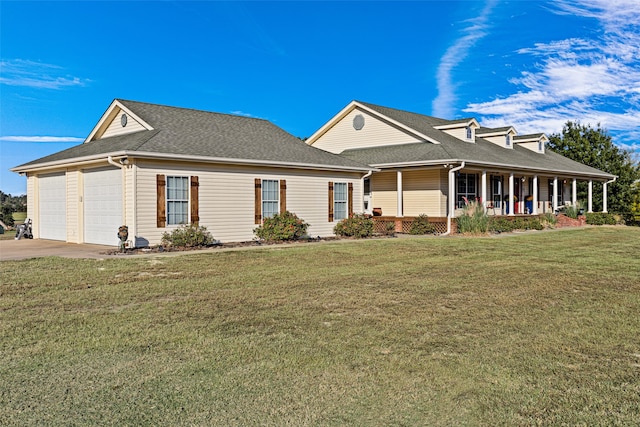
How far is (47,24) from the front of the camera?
1834 cm

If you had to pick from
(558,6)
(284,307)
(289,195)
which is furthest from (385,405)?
(558,6)

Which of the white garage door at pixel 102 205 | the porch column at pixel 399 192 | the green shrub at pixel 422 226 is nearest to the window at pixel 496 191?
the green shrub at pixel 422 226

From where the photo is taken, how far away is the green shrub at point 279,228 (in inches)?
655

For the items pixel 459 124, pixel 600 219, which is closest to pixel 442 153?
pixel 459 124

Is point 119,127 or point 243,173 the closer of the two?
point 243,173

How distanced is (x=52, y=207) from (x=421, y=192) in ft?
49.8

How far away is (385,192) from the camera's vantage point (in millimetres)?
23953

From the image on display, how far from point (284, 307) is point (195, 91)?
2512 centimetres

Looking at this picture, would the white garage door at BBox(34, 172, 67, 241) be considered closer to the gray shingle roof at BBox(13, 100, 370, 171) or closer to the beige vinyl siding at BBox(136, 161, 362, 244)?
the gray shingle roof at BBox(13, 100, 370, 171)

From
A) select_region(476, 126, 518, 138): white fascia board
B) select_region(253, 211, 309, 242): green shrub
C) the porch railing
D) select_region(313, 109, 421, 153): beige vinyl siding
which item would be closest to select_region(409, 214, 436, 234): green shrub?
the porch railing

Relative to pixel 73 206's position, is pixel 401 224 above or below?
below

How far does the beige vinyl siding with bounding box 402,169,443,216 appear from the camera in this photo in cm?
2227

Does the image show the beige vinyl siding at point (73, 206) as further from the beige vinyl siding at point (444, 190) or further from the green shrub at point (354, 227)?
the beige vinyl siding at point (444, 190)

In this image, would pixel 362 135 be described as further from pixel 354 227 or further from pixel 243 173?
pixel 243 173
